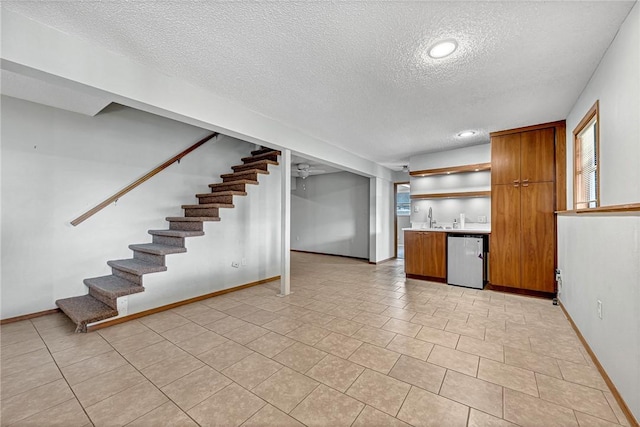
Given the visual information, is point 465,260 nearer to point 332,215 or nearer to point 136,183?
point 332,215

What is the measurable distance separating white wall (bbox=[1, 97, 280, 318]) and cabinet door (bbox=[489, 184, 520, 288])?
12.5 ft

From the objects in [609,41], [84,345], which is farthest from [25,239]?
[609,41]

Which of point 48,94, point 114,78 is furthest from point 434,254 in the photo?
point 48,94

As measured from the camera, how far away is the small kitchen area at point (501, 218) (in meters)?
3.70

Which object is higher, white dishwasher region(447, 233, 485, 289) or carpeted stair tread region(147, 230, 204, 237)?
carpeted stair tread region(147, 230, 204, 237)

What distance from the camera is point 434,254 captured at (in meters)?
4.66

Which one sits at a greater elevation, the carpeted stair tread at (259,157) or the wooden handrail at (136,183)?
the carpeted stair tread at (259,157)

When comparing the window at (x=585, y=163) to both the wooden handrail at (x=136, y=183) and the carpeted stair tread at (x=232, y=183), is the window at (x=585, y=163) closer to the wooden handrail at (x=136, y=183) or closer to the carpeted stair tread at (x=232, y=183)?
the carpeted stair tread at (x=232, y=183)

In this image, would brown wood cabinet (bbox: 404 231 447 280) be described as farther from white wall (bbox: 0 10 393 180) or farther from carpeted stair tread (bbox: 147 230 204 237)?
carpeted stair tread (bbox: 147 230 204 237)

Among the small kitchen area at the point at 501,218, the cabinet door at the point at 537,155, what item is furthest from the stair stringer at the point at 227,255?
the cabinet door at the point at 537,155

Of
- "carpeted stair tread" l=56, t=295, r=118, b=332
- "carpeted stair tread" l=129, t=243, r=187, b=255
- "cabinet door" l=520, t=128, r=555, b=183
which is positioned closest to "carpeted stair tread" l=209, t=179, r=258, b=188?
"carpeted stair tread" l=129, t=243, r=187, b=255

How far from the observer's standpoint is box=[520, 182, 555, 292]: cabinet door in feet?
12.0

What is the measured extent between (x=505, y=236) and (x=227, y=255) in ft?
14.0

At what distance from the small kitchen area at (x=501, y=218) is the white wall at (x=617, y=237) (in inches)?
53.8
